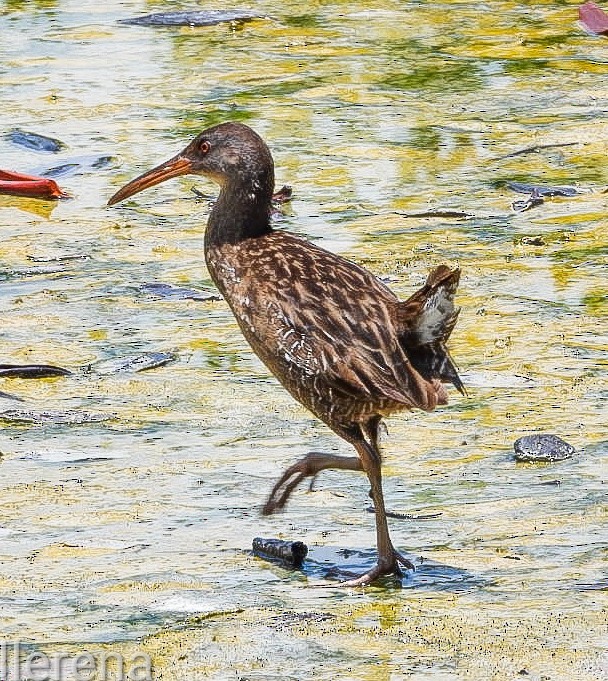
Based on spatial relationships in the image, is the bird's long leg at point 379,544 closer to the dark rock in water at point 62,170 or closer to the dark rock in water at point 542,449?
the dark rock in water at point 542,449

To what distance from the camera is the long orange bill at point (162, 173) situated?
6.56 meters

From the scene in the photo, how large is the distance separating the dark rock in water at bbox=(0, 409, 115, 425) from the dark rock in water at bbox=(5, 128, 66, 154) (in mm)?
3753

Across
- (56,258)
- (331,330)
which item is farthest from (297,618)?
(56,258)

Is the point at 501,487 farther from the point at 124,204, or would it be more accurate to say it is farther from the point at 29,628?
the point at 124,204

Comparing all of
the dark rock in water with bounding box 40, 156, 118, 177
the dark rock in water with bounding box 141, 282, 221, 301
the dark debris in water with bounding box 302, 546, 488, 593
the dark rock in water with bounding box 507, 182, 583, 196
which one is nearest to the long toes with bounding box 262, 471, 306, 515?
the dark debris in water with bounding box 302, 546, 488, 593

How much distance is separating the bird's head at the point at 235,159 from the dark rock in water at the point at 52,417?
98cm

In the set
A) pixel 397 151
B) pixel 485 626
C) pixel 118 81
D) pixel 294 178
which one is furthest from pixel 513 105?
pixel 485 626

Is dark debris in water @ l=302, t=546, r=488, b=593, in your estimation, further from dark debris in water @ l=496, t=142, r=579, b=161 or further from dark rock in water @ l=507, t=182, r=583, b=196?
dark debris in water @ l=496, t=142, r=579, b=161

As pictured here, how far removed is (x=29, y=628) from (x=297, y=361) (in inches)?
46.4

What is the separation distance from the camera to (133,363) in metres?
7.14

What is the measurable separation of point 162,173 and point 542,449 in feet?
6.06

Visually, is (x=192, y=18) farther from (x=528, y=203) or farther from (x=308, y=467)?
(x=308, y=467)

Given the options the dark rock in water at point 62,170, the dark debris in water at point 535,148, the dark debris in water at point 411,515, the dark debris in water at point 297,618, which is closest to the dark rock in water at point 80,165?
the dark rock in water at point 62,170

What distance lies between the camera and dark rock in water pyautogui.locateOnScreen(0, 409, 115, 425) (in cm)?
652
